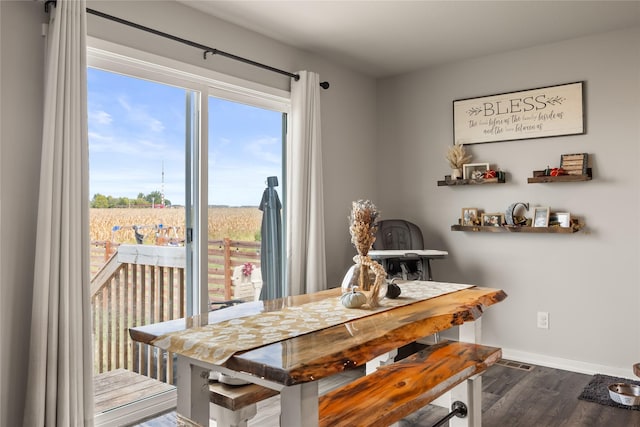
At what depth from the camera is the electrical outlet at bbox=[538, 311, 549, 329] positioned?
3.88 metres

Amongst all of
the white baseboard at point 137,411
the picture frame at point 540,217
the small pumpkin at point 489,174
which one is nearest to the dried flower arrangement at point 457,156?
the small pumpkin at point 489,174

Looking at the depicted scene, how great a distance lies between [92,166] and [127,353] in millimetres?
1139

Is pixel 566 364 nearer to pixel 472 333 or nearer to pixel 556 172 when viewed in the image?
pixel 556 172

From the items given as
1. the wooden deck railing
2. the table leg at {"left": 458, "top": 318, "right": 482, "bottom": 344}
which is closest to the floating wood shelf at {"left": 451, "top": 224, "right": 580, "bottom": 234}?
the table leg at {"left": 458, "top": 318, "right": 482, "bottom": 344}

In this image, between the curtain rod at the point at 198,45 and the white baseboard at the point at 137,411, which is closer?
the curtain rod at the point at 198,45

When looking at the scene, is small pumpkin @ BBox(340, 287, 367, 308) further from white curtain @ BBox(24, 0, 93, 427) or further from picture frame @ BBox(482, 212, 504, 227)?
picture frame @ BBox(482, 212, 504, 227)

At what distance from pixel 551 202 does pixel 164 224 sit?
9.64 feet

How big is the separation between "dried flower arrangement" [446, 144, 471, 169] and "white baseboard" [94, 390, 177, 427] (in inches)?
114

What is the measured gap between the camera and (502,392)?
3.25m

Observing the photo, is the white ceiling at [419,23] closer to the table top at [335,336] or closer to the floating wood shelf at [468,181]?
the floating wood shelf at [468,181]

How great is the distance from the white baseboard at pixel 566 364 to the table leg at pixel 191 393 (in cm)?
309

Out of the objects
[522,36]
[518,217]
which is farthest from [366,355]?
[522,36]

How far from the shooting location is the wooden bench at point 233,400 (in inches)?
72.4

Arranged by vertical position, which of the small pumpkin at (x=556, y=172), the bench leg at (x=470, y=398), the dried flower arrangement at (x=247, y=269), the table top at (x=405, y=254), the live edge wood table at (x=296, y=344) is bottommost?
the bench leg at (x=470, y=398)
